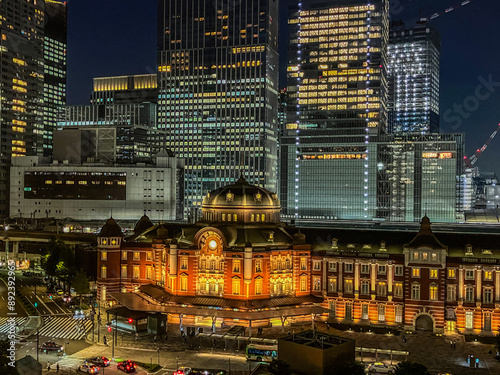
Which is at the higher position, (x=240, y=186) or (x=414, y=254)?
(x=240, y=186)

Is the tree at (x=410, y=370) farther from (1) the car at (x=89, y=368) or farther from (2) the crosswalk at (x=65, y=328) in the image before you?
(2) the crosswalk at (x=65, y=328)

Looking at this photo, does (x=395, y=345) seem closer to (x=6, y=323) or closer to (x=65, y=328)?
(x=65, y=328)

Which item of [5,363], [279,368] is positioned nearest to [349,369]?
[279,368]

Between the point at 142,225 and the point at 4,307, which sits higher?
the point at 142,225

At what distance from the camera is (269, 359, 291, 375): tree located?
59.1 meters

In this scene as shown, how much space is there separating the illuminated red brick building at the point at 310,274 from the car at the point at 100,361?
65.8ft

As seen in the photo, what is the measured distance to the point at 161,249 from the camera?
349 feet

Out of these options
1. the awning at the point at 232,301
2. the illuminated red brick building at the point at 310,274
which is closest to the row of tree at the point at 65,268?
the illuminated red brick building at the point at 310,274

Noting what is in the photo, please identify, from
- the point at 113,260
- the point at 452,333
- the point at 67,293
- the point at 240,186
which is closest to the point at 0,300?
the point at 67,293

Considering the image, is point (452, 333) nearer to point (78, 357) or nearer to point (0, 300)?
point (78, 357)

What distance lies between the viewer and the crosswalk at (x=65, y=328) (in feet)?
284

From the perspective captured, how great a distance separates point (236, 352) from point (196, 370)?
420 inches

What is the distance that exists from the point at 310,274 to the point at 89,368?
145ft

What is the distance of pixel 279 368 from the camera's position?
59250 mm
